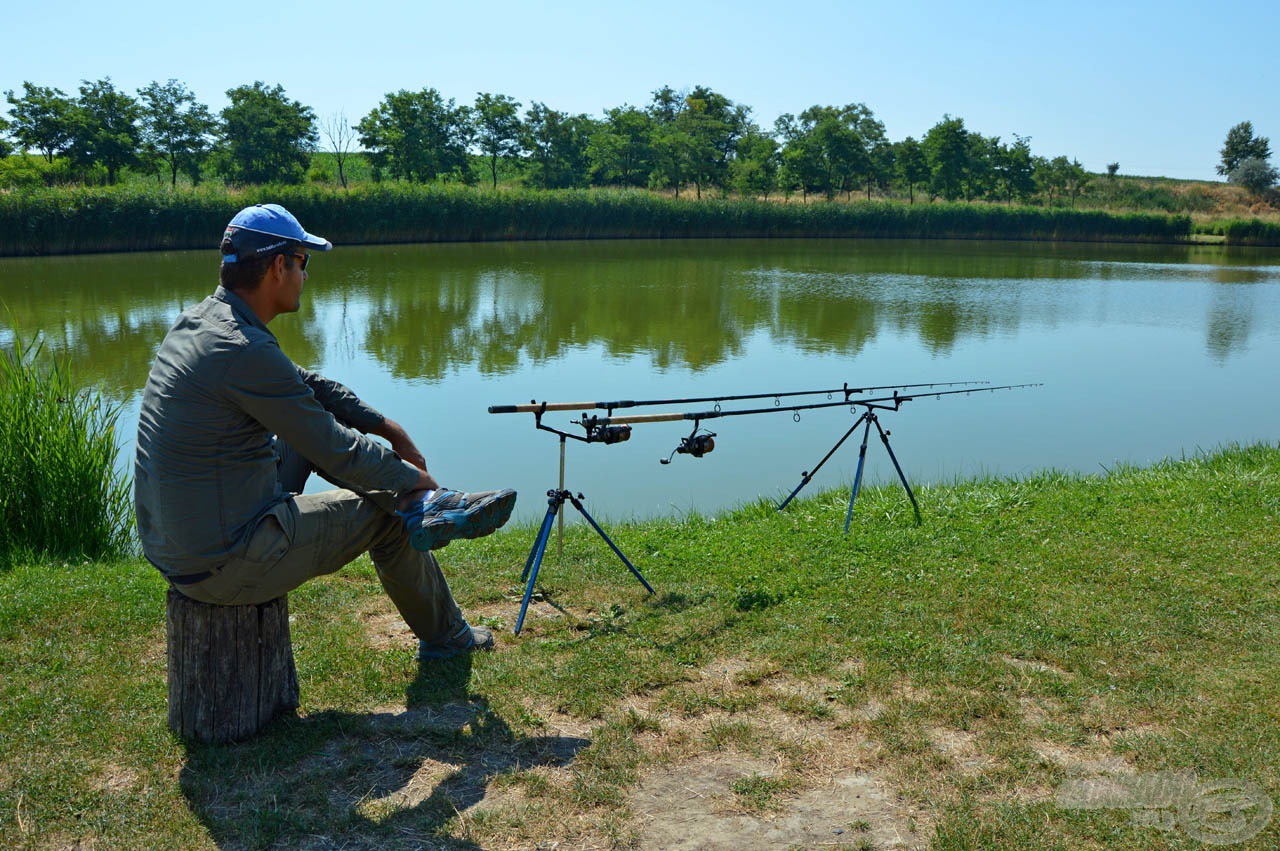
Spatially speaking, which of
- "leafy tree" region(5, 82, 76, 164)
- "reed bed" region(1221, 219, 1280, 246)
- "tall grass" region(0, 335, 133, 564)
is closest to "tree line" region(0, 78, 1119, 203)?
"leafy tree" region(5, 82, 76, 164)

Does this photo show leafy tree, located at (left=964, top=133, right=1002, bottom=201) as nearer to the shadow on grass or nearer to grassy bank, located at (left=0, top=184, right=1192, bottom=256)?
grassy bank, located at (left=0, top=184, right=1192, bottom=256)

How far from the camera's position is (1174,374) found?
45.3ft

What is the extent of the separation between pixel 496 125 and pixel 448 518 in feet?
158

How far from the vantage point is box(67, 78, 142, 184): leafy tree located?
38.0 m

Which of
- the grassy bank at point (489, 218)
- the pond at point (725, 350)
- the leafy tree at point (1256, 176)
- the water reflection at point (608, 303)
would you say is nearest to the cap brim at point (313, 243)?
the pond at point (725, 350)

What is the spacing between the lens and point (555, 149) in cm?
5006

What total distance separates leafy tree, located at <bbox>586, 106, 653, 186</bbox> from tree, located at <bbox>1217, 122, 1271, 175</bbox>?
49.3 meters

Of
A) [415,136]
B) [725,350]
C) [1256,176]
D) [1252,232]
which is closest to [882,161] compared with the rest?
[1252,232]

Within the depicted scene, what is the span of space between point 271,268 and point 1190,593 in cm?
428

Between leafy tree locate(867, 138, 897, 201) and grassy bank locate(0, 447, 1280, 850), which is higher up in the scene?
leafy tree locate(867, 138, 897, 201)

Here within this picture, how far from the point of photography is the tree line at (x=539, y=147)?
38781 mm

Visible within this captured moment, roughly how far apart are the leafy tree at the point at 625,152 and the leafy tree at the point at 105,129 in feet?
71.5

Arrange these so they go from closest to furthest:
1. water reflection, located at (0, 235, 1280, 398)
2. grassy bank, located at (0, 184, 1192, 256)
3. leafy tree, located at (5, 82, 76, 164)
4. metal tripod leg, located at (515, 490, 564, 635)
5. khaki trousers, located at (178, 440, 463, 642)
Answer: khaki trousers, located at (178, 440, 463, 642) < metal tripod leg, located at (515, 490, 564, 635) < water reflection, located at (0, 235, 1280, 398) < grassy bank, located at (0, 184, 1192, 256) < leafy tree, located at (5, 82, 76, 164)

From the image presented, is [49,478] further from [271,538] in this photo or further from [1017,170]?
[1017,170]
